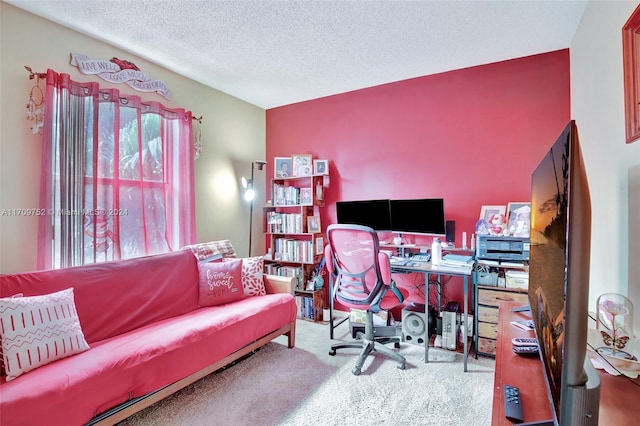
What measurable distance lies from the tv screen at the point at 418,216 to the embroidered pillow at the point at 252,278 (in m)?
1.38

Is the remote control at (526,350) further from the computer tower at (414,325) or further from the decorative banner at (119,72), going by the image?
the decorative banner at (119,72)

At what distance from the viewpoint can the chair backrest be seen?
2.35 m

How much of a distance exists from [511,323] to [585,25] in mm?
2016

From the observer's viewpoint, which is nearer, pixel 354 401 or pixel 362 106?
pixel 354 401

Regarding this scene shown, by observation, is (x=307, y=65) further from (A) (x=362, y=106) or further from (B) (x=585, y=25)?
(B) (x=585, y=25)

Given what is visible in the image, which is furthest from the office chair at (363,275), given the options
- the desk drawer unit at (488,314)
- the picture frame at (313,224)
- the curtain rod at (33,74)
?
the curtain rod at (33,74)

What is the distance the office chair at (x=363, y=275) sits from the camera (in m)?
2.36

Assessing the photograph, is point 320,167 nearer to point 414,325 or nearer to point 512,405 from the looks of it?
point 414,325

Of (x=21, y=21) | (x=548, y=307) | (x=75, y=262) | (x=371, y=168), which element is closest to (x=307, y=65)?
(x=371, y=168)

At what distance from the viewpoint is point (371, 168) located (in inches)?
135

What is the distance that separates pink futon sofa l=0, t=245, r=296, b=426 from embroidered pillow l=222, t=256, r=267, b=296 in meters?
0.08

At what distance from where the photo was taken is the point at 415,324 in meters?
2.79

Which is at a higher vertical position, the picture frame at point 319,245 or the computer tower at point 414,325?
the picture frame at point 319,245

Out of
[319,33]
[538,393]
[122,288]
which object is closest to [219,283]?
[122,288]
